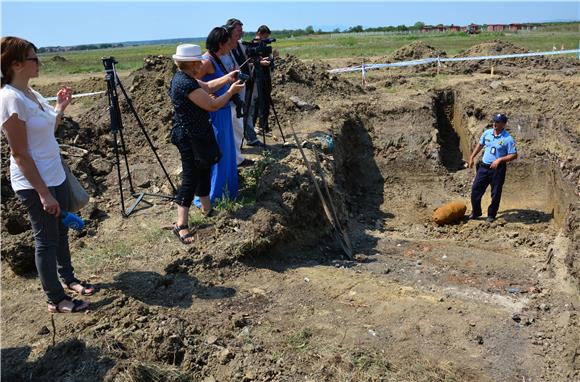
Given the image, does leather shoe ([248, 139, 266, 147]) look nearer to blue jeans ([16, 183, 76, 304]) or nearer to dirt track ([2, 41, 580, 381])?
dirt track ([2, 41, 580, 381])

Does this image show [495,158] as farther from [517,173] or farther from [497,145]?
[517,173]

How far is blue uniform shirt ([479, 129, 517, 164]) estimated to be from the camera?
762 centimetres

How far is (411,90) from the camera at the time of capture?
42.7 ft

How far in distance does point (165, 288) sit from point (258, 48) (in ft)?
13.3

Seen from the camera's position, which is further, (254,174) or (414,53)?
(414,53)

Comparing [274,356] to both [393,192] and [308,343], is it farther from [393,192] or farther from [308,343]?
[393,192]

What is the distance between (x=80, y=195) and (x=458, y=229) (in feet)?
20.4

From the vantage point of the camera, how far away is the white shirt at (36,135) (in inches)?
135

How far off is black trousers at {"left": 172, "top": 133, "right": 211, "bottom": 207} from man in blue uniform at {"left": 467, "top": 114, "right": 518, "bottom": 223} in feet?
15.4

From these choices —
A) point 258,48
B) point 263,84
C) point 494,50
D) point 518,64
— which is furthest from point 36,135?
point 494,50

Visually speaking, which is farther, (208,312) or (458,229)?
(458,229)

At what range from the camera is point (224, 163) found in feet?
19.5

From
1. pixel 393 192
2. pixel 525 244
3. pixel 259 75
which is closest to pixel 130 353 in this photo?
pixel 259 75

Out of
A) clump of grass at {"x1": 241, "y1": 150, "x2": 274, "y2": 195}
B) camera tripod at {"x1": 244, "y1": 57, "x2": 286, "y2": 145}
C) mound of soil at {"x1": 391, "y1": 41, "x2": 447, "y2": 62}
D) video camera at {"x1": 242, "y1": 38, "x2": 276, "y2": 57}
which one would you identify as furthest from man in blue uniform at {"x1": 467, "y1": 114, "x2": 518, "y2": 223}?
mound of soil at {"x1": 391, "y1": 41, "x2": 447, "y2": 62}
